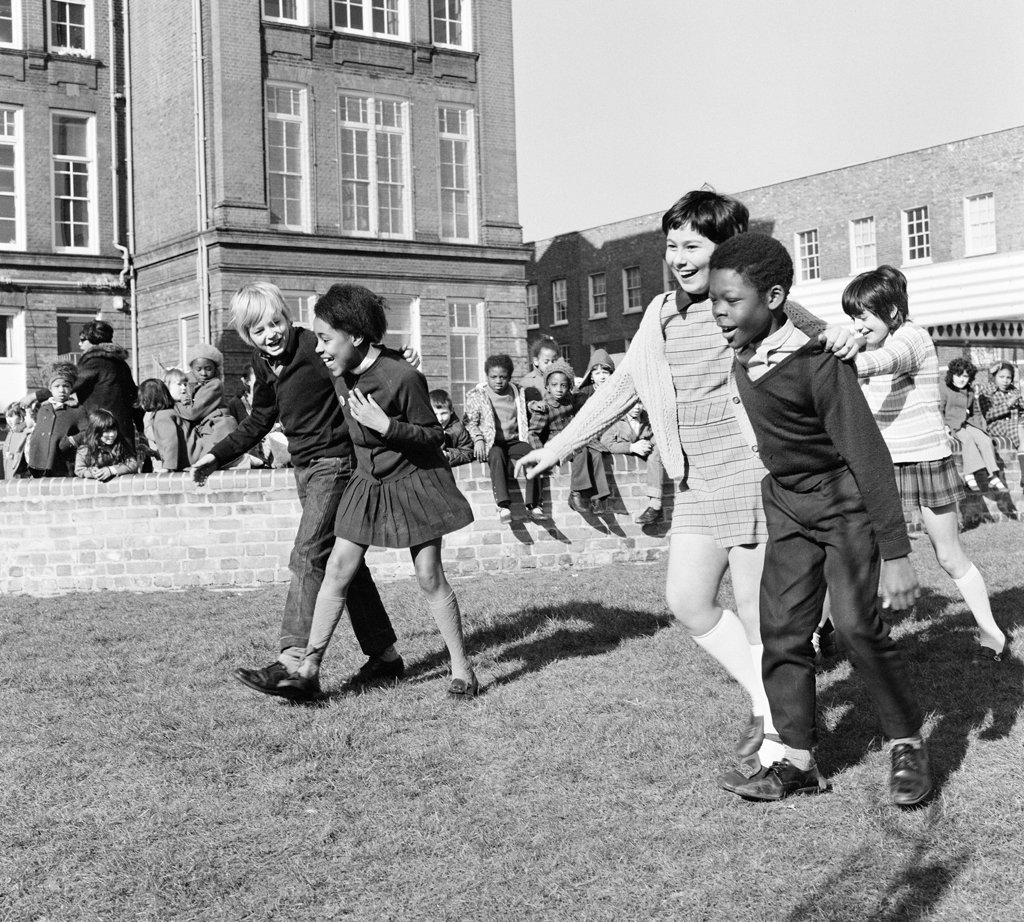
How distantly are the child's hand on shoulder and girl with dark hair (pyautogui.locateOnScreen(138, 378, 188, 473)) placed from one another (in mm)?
6783

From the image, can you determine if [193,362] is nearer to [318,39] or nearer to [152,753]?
[152,753]

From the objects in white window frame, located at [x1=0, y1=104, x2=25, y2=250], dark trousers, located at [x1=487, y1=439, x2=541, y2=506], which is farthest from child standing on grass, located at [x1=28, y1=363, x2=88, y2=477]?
white window frame, located at [x1=0, y1=104, x2=25, y2=250]

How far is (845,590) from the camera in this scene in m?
4.42

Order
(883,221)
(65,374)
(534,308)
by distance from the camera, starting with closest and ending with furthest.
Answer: (65,374), (883,221), (534,308)

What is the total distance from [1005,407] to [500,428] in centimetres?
743

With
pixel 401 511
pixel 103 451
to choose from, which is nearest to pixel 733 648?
pixel 401 511

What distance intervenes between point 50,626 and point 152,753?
397cm

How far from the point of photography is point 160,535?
11344 millimetres

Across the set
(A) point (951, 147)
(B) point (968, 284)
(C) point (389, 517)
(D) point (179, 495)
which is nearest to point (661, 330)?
(C) point (389, 517)

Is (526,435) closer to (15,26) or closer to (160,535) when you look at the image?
(160,535)

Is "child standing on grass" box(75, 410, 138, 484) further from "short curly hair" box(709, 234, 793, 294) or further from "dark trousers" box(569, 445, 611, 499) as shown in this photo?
"short curly hair" box(709, 234, 793, 294)

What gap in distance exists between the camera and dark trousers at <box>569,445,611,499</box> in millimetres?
Answer: 11719

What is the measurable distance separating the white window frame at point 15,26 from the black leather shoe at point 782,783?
27.6 meters

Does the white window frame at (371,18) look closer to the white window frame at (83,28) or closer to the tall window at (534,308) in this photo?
the white window frame at (83,28)
